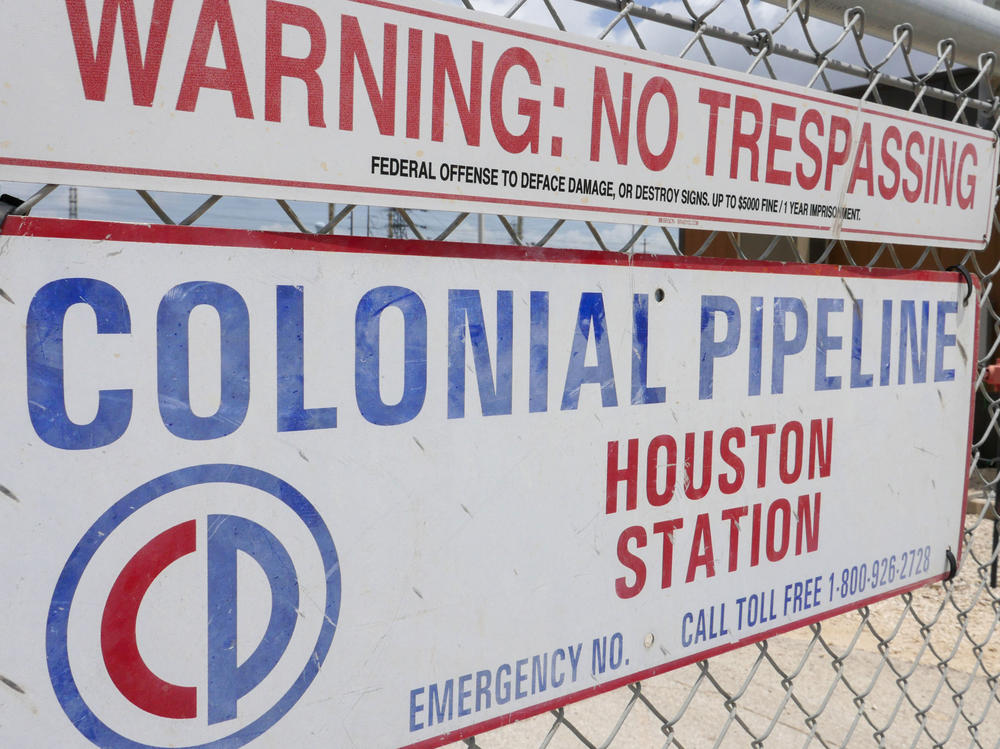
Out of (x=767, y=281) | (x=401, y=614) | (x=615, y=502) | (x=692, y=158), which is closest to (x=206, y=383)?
(x=401, y=614)

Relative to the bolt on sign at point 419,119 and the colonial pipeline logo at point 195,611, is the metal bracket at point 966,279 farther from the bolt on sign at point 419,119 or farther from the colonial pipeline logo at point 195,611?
the colonial pipeline logo at point 195,611

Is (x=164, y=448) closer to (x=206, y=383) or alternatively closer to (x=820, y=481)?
(x=206, y=383)

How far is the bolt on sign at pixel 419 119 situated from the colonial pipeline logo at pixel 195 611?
320 millimetres

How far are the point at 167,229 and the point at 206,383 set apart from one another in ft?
0.50

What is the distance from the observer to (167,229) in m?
0.79

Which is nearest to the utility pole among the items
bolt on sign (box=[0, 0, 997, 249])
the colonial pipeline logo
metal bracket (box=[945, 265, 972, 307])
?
bolt on sign (box=[0, 0, 997, 249])

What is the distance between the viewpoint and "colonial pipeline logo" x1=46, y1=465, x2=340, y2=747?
2.54 feet

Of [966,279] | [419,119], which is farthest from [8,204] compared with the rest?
[966,279]

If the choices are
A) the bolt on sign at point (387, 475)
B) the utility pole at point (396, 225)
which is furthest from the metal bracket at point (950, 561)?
the utility pole at point (396, 225)

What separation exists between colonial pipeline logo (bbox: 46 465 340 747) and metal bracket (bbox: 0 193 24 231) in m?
0.28

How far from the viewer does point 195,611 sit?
0.82 metres

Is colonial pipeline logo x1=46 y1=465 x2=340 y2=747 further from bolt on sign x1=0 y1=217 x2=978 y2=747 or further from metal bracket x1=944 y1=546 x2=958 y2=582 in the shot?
metal bracket x1=944 y1=546 x2=958 y2=582

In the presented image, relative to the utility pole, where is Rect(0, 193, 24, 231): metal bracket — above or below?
below

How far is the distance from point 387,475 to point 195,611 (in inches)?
9.5
